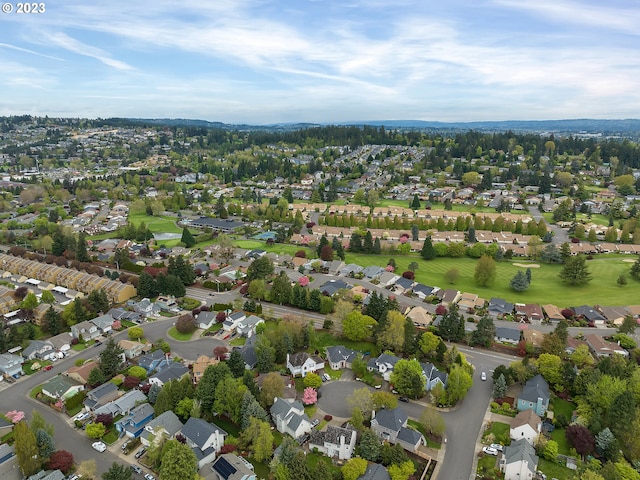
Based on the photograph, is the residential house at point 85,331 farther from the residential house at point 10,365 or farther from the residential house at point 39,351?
the residential house at point 10,365

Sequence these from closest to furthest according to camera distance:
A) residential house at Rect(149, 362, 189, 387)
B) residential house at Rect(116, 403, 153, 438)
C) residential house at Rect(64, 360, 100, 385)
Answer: residential house at Rect(116, 403, 153, 438) → residential house at Rect(149, 362, 189, 387) → residential house at Rect(64, 360, 100, 385)

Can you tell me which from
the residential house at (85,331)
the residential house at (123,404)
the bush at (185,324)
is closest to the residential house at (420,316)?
the bush at (185,324)

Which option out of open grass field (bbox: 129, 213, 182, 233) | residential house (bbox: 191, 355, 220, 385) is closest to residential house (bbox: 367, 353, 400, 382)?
residential house (bbox: 191, 355, 220, 385)

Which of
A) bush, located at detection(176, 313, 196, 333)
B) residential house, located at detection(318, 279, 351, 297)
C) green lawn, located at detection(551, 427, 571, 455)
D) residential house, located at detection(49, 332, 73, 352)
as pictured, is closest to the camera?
green lawn, located at detection(551, 427, 571, 455)

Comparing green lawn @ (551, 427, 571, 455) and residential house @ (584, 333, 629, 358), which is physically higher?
residential house @ (584, 333, 629, 358)

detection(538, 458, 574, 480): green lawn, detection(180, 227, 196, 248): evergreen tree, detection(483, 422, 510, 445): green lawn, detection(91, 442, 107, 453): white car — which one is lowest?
detection(91, 442, 107, 453): white car

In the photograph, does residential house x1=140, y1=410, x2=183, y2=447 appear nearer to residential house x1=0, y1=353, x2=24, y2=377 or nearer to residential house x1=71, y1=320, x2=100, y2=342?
residential house x1=0, y1=353, x2=24, y2=377
